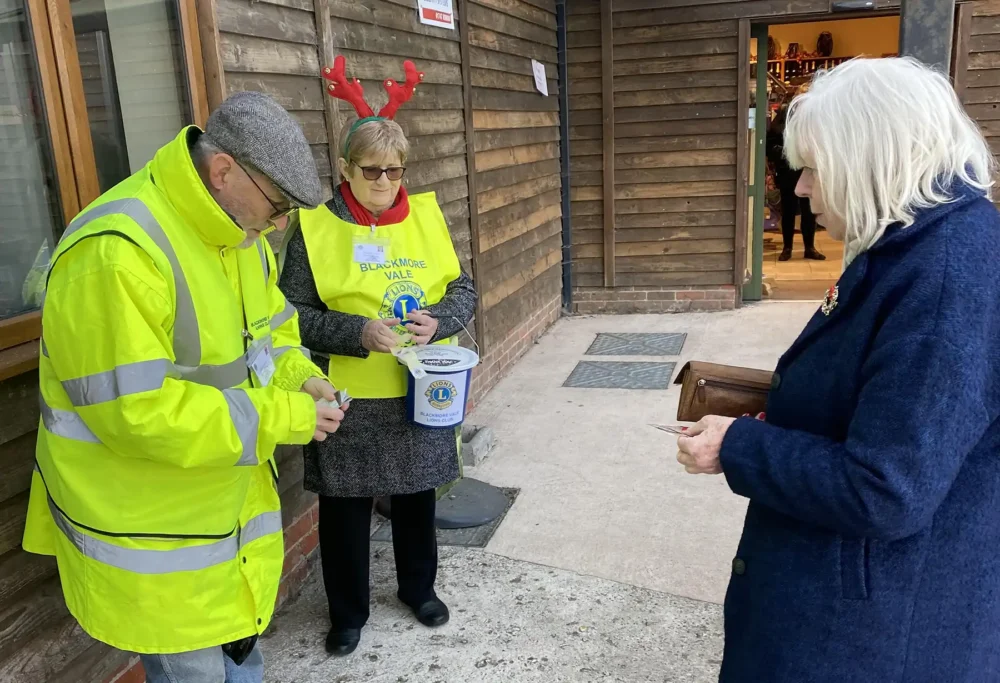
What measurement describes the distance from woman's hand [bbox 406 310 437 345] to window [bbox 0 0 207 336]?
966mm

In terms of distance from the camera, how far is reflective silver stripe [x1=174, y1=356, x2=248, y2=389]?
5.70 feet

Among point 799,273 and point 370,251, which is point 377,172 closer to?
point 370,251

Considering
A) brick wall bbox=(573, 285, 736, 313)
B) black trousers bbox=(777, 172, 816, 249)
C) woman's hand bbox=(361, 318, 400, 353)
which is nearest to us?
woman's hand bbox=(361, 318, 400, 353)

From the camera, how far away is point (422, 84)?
4.53 metres

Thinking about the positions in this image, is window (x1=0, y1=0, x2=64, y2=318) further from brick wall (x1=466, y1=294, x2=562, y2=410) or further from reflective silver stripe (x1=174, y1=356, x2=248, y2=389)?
brick wall (x1=466, y1=294, x2=562, y2=410)

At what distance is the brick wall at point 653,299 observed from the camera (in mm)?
7582

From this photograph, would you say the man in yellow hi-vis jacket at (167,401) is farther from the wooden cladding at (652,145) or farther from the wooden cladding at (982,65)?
the wooden cladding at (982,65)

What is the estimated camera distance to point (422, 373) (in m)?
2.54

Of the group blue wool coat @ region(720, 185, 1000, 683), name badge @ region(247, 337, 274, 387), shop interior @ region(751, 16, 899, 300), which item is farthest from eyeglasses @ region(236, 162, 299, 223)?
shop interior @ region(751, 16, 899, 300)

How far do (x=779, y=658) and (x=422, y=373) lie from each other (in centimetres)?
136

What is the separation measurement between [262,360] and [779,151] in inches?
336

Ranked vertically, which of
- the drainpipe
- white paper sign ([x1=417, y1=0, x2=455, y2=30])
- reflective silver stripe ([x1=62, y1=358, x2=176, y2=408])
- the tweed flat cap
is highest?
white paper sign ([x1=417, y1=0, x2=455, y2=30])

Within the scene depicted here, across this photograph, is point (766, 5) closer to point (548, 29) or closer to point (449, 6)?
point (548, 29)

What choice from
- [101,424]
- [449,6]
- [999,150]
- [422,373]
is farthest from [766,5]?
[101,424]
